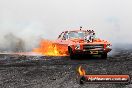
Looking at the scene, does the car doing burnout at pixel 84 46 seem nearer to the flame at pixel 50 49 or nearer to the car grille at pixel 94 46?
the car grille at pixel 94 46

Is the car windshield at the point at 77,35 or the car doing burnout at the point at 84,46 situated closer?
the car doing burnout at the point at 84,46

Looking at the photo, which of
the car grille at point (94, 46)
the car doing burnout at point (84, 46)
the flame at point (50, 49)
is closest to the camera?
the car doing burnout at point (84, 46)

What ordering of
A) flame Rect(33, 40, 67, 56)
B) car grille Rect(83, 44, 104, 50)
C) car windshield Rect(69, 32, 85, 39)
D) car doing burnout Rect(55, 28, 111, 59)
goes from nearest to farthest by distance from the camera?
car doing burnout Rect(55, 28, 111, 59) → car grille Rect(83, 44, 104, 50) → car windshield Rect(69, 32, 85, 39) → flame Rect(33, 40, 67, 56)

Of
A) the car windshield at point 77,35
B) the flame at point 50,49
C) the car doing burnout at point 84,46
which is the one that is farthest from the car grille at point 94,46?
the flame at point 50,49

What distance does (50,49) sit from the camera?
→ 22.4 metres

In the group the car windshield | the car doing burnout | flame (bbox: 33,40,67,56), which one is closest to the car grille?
the car doing burnout

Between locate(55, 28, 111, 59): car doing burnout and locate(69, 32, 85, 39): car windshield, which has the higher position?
locate(69, 32, 85, 39): car windshield

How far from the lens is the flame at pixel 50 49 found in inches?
804

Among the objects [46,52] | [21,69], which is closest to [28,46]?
[46,52]

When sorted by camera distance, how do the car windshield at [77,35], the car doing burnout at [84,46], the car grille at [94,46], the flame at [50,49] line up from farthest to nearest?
the flame at [50,49], the car windshield at [77,35], the car grille at [94,46], the car doing burnout at [84,46]

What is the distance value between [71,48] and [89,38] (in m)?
1.33

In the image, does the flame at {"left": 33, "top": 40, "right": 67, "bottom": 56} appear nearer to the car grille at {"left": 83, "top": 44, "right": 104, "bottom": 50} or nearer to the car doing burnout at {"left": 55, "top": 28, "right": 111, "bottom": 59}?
the car doing burnout at {"left": 55, "top": 28, "right": 111, "bottom": 59}

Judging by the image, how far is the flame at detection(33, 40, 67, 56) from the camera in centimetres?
2042

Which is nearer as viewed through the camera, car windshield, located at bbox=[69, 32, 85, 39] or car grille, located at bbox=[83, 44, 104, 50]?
car grille, located at bbox=[83, 44, 104, 50]
